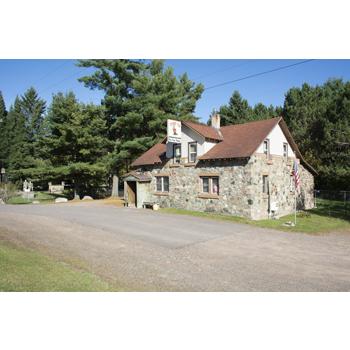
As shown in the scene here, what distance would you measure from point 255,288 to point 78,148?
25255 millimetres

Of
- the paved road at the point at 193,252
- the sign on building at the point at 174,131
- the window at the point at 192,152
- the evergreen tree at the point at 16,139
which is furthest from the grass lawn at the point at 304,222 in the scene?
the evergreen tree at the point at 16,139

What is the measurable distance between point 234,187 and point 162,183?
6561 millimetres

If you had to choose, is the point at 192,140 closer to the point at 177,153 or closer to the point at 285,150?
the point at 177,153

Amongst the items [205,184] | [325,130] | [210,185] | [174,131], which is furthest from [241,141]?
[325,130]

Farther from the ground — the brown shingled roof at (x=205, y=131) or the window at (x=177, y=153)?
the brown shingled roof at (x=205, y=131)

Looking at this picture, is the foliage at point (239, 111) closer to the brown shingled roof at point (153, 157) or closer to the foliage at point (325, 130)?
the foliage at point (325, 130)

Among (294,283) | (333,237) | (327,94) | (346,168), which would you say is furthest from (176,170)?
(327,94)

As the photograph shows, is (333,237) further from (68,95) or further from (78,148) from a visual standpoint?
(68,95)

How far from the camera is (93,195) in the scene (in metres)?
32.8

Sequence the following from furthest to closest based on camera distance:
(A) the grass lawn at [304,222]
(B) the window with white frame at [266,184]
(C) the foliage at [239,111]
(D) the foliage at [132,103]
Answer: (C) the foliage at [239,111] < (D) the foliage at [132,103] < (B) the window with white frame at [266,184] < (A) the grass lawn at [304,222]

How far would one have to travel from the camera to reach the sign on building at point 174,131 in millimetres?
19844

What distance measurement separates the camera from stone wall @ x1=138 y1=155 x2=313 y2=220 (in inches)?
667

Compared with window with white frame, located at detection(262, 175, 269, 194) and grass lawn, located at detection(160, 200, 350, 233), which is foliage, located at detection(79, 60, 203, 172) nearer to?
grass lawn, located at detection(160, 200, 350, 233)

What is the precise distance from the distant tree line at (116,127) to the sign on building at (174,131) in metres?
9.34
